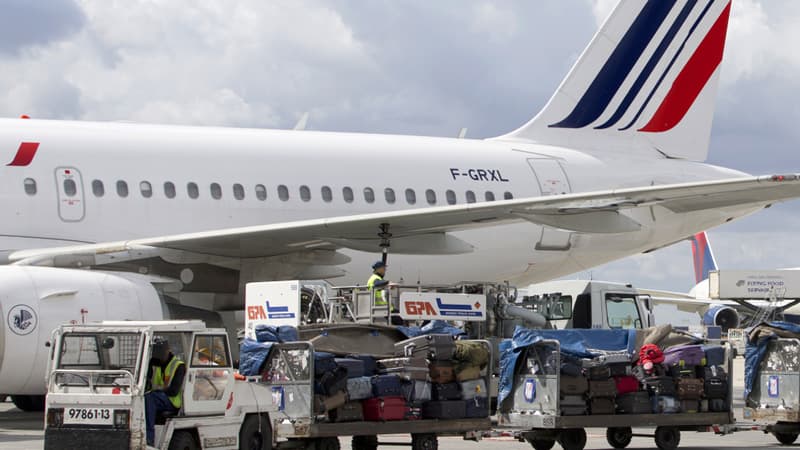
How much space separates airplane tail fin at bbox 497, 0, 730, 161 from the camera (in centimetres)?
2195

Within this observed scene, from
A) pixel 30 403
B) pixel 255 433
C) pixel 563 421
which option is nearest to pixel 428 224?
pixel 563 421

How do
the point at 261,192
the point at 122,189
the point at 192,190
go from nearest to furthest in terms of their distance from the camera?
the point at 122,189, the point at 192,190, the point at 261,192

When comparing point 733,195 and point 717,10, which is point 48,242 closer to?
point 733,195

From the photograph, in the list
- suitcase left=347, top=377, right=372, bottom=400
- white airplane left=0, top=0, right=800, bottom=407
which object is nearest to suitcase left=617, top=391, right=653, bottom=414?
white airplane left=0, top=0, right=800, bottom=407

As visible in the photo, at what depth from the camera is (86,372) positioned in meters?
9.78

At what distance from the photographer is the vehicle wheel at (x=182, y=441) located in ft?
32.3

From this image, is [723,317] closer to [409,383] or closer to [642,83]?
[642,83]

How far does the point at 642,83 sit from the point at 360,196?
233 inches

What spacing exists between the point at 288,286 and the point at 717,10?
37.7ft

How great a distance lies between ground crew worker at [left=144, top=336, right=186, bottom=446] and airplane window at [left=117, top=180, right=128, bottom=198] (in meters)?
7.58

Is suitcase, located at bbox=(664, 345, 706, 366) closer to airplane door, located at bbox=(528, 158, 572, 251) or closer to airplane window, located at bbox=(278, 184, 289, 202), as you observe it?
airplane window, located at bbox=(278, 184, 289, 202)

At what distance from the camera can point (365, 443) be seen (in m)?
11.8

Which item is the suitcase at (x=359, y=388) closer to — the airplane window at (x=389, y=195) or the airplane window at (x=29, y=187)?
the airplane window at (x=29, y=187)

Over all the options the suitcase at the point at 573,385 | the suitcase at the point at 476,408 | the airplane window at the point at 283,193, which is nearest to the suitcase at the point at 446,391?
the suitcase at the point at 476,408
